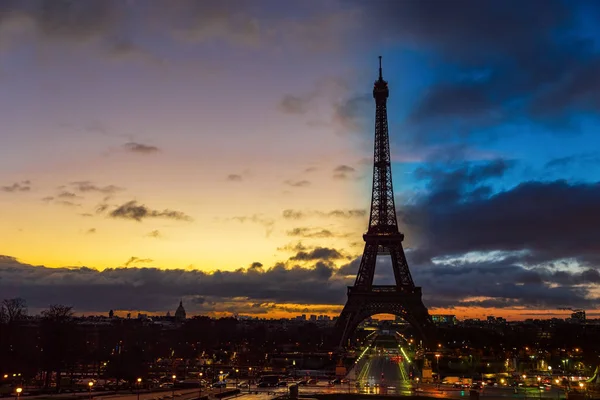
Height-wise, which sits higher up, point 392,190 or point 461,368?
point 392,190

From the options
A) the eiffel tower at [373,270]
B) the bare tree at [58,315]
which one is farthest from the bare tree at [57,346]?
the eiffel tower at [373,270]

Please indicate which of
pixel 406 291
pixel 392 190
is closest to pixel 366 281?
pixel 406 291

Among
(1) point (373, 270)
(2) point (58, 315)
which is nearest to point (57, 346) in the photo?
(2) point (58, 315)

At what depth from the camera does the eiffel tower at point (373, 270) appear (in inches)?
4727

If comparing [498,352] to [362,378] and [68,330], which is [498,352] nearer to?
[362,378]

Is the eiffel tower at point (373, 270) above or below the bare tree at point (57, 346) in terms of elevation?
above

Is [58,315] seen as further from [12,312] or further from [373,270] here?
[373,270]

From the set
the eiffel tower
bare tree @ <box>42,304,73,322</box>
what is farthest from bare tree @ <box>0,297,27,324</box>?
the eiffel tower

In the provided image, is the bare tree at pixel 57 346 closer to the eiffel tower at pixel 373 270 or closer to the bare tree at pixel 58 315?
the bare tree at pixel 58 315

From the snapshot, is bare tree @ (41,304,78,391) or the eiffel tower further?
the eiffel tower

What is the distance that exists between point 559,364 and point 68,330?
304 ft

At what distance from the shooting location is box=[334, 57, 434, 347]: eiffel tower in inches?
4727

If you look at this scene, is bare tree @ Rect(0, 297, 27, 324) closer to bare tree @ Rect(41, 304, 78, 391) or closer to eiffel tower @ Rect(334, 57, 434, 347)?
bare tree @ Rect(41, 304, 78, 391)

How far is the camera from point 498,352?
136750 millimetres
